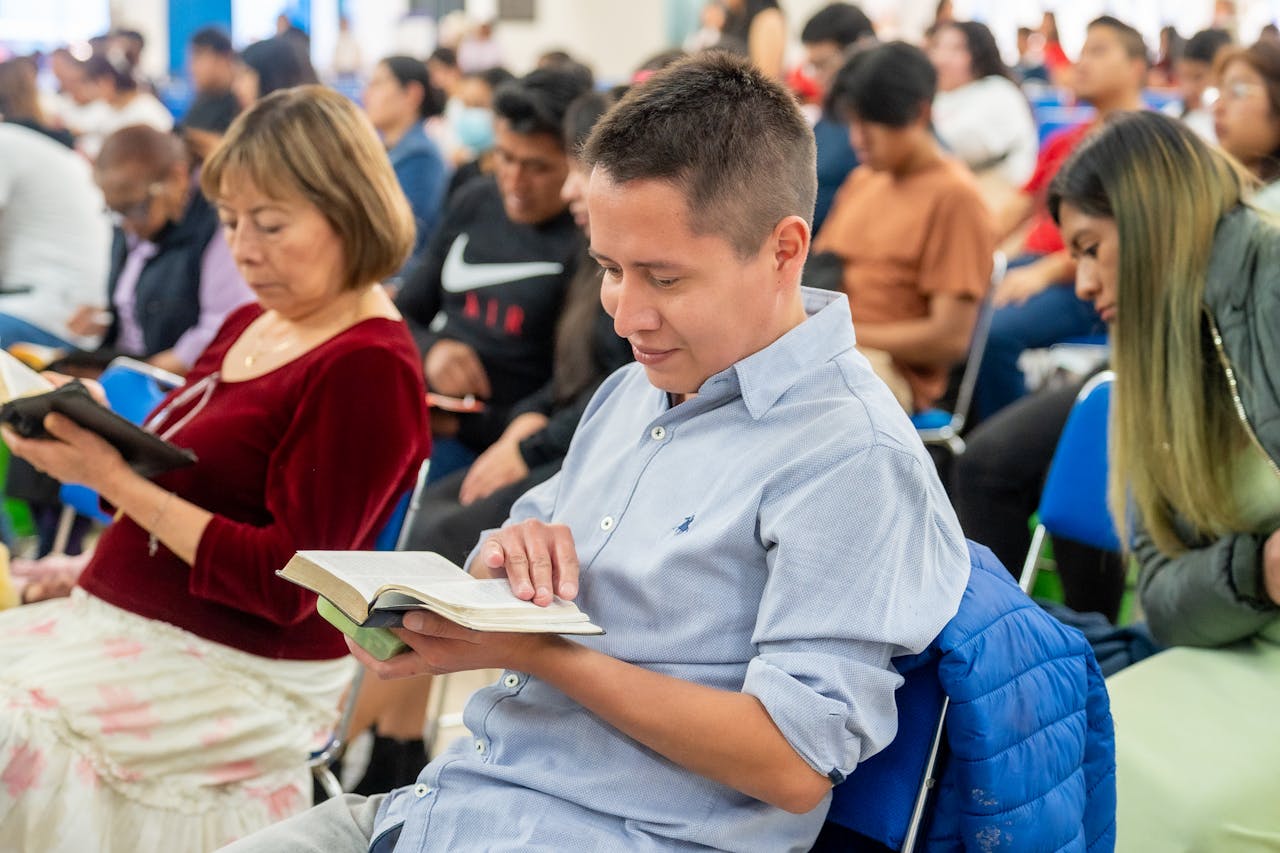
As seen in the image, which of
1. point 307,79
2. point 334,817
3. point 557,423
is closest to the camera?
point 334,817

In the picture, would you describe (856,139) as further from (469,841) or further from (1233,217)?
(469,841)

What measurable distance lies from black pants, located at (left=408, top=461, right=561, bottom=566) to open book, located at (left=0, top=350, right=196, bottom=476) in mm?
863

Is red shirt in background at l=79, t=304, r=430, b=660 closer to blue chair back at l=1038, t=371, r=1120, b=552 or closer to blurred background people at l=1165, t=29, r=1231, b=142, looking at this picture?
blue chair back at l=1038, t=371, r=1120, b=552

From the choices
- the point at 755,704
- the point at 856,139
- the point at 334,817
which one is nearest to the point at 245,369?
the point at 334,817

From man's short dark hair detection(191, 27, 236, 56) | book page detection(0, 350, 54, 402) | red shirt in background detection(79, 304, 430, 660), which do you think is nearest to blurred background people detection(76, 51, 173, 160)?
man's short dark hair detection(191, 27, 236, 56)

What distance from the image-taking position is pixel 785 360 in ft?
4.11

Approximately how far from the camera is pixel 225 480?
1.86 m

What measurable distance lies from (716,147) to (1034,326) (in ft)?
10.1

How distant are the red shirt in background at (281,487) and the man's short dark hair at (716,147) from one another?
0.64 meters

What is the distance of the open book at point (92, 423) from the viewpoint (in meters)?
1.74

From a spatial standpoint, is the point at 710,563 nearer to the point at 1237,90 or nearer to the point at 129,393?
the point at 129,393

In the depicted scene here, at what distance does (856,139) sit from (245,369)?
220cm

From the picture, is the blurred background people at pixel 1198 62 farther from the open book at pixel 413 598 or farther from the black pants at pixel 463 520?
the open book at pixel 413 598

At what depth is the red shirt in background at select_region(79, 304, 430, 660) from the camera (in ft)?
5.76
